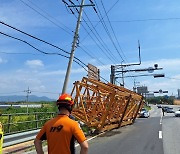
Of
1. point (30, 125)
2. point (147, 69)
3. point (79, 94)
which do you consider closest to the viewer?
point (30, 125)

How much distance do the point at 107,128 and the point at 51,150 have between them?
18151 millimetres

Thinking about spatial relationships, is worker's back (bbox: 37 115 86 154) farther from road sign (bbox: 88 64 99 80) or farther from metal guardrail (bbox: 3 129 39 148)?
road sign (bbox: 88 64 99 80)

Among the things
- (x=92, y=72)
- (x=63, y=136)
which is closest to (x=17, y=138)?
(x=63, y=136)

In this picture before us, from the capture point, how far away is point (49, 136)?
3984 mm

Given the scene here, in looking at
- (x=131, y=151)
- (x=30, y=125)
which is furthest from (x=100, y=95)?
(x=131, y=151)

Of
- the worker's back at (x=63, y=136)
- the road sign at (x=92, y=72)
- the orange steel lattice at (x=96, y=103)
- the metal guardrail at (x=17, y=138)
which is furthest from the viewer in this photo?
the road sign at (x=92, y=72)

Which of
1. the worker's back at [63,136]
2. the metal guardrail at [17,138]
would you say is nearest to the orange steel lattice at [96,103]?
the metal guardrail at [17,138]

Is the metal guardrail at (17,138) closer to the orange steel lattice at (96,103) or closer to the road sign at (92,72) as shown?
the orange steel lattice at (96,103)

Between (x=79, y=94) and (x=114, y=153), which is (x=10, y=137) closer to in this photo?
(x=114, y=153)

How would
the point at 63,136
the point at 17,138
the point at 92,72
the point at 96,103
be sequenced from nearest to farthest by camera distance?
the point at 63,136
the point at 17,138
the point at 96,103
the point at 92,72

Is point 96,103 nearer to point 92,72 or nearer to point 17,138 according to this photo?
point 17,138

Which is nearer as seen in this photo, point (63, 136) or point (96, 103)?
point (63, 136)

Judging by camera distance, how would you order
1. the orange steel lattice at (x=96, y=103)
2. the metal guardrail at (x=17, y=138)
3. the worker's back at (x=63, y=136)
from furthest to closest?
1. the orange steel lattice at (x=96, y=103)
2. the metal guardrail at (x=17, y=138)
3. the worker's back at (x=63, y=136)

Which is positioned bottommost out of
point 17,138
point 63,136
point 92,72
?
point 17,138
